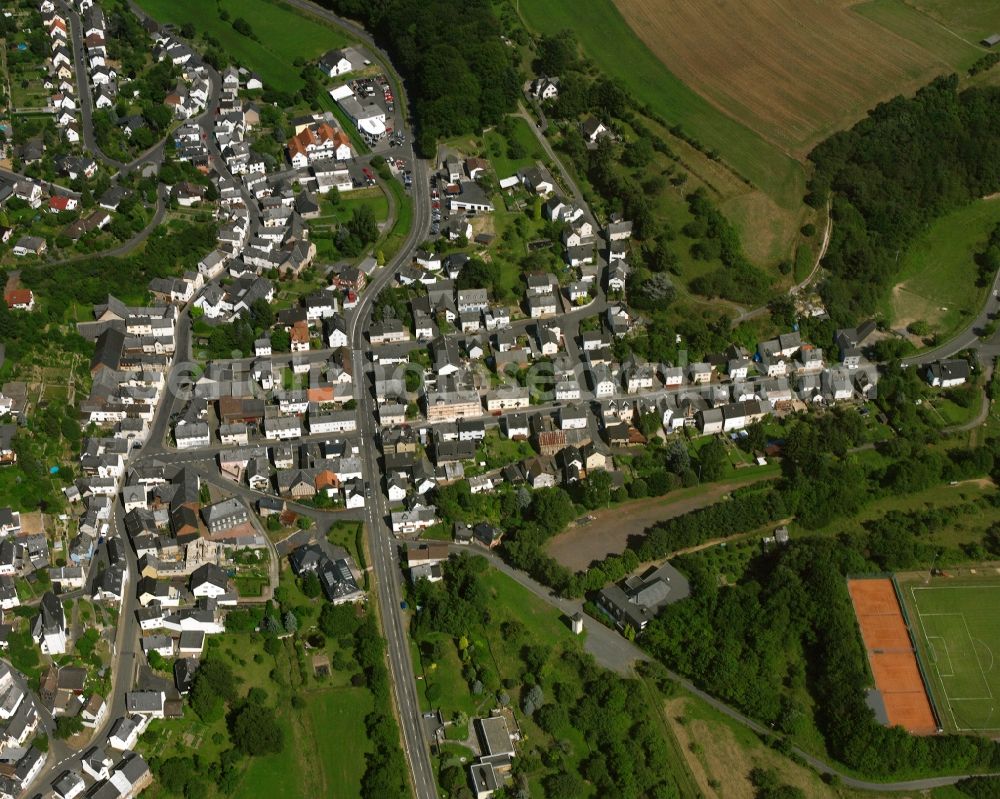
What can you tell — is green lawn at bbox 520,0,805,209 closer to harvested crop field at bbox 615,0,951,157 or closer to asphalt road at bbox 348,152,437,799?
harvested crop field at bbox 615,0,951,157

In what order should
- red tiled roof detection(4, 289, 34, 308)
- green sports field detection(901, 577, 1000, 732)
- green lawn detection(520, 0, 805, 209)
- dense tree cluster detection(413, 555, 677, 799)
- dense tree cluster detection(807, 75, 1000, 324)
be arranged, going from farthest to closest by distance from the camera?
green lawn detection(520, 0, 805, 209)
dense tree cluster detection(807, 75, 1000, 324)
red tiled roof detection(4, 289, 34, 308)
green sports field detection(901, 577, 1000, 732)
dense tree cluster detection(413, 555, 677, 799)

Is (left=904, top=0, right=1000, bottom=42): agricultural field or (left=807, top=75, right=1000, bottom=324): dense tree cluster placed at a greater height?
(left=904, top=0, right=1000, bottom=42): agricultural field

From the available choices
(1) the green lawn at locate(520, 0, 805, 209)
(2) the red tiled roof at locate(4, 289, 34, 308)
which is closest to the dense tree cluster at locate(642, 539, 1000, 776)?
(1) the green lawn at locate(520, 0, 805, 209)

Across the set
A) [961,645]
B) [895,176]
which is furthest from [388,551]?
[895,176]

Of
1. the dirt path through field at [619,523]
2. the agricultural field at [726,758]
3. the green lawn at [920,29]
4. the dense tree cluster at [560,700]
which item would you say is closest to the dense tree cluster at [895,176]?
→ the green lawn at [920,29]

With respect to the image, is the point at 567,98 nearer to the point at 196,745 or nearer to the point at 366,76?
the point at 366,76

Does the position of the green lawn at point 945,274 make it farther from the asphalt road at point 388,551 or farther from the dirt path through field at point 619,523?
the asphalt road at point 388,551

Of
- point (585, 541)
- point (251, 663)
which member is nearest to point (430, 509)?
point (585, 541)
